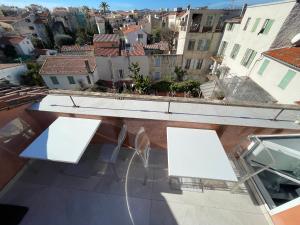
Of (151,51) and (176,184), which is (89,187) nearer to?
(176,184)

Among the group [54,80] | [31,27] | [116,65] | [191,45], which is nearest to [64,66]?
[54,80]

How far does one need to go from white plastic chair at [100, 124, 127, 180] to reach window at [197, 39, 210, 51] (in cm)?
2038

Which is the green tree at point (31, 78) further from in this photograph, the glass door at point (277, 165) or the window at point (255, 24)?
the window at point (255, 24)

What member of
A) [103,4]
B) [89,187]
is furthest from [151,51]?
[103,4]

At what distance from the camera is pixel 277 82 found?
10.3 meters

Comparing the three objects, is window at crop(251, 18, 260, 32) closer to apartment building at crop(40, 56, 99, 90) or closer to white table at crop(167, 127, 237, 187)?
white table at crop(167, 127, 237, 187)

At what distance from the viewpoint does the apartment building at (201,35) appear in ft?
58.0

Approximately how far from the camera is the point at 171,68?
22.5 metres

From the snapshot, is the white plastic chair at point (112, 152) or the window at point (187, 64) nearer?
the white plastic chair at point (112, 152)

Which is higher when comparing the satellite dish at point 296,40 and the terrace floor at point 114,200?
the satellite dish at point 296,40

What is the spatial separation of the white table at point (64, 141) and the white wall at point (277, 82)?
12.3 meters

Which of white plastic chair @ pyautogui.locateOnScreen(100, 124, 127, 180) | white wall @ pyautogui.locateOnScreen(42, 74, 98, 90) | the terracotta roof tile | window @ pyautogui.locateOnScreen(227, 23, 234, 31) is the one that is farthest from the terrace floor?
window @ pyautogui.locateOnScreen(227, 23, 234, 31)

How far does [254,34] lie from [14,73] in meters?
30.8

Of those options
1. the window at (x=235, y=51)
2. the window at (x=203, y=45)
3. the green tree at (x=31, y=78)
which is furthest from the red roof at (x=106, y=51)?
the window at (x=235, y=51)
